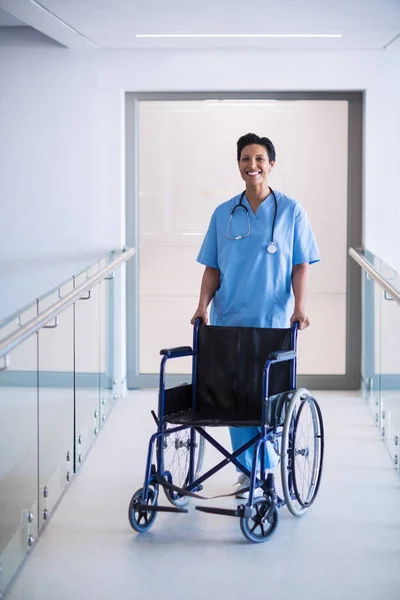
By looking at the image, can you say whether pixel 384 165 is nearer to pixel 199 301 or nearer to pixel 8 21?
pixel 199 301

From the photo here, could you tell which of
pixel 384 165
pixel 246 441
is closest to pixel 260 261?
pixel 246 441

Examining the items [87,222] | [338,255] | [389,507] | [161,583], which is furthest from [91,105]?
[161,583]

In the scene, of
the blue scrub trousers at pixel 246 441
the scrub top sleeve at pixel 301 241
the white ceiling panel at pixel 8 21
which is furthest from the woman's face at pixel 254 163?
the white ceiling panel at pixel 8 21

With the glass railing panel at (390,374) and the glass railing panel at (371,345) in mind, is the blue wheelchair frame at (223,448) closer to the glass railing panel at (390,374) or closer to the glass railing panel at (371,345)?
the glass railing panel at (390,374)

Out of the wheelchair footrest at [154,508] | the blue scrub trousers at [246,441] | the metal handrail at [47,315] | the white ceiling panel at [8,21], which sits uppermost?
the white ceiling panel at [8,21]

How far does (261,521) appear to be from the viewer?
3.56 meters

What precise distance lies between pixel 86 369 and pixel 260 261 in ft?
3.62

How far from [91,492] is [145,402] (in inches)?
67.9

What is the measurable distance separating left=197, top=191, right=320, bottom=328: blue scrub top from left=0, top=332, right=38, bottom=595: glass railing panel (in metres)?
1.00

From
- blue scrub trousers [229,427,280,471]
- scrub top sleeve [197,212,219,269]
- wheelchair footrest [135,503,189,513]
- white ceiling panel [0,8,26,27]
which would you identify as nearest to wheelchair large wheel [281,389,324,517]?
blue scrub trousers [229,427,280,471]

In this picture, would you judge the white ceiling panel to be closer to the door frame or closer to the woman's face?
the door frame

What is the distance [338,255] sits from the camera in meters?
6.18

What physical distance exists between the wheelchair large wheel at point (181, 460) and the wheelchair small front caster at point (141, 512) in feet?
0.35

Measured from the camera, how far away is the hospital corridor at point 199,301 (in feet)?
11.1
